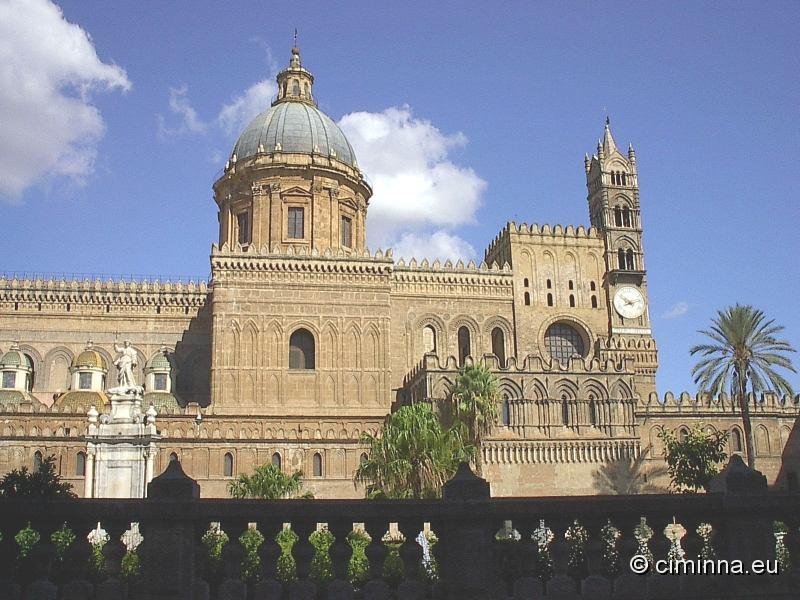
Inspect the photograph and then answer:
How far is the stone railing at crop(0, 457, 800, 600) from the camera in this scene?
834 centimetres

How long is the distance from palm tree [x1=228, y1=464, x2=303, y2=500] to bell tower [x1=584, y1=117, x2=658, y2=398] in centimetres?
2059

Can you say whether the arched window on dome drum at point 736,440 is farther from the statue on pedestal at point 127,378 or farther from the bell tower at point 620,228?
the statue on pedestal at point 127,378

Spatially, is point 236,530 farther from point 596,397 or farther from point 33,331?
point 33,331

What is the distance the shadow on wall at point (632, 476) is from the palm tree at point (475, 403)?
18.9ft

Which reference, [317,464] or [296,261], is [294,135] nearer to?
[296,261]

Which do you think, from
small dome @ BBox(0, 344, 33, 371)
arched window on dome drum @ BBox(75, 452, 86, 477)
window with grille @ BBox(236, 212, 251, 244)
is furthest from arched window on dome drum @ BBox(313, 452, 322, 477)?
small dome @ BBox(0, 344, 33, 371)

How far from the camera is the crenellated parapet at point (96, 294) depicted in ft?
166

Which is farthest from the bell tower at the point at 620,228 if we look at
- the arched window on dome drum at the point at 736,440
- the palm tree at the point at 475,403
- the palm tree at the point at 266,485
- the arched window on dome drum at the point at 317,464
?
the palm tree at the point at 266,485

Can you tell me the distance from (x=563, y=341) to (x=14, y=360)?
30436 mm

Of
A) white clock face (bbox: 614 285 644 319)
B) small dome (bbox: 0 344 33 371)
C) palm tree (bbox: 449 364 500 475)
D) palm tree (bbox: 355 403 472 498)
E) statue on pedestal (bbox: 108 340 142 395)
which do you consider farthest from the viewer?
white clock face (bbox: 614 285 644 319)

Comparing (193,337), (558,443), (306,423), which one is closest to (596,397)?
(558,443)

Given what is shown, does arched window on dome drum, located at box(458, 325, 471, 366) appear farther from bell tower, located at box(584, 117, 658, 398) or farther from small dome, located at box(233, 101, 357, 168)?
small dome, located at box(233, 101, 357, 168)

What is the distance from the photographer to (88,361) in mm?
47469

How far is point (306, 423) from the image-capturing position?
46062mm
